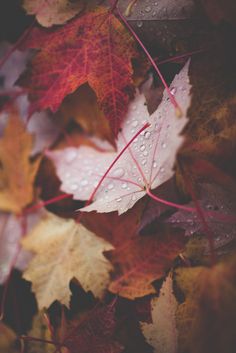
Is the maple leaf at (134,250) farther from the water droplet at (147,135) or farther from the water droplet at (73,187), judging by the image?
the water droplet at (147,135)

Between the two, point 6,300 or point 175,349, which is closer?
point 175,349

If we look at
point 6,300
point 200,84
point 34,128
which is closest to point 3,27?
point 34,128

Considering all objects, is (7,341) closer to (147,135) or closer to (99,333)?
(99,333)

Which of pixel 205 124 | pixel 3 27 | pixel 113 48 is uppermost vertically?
pixel 3 27

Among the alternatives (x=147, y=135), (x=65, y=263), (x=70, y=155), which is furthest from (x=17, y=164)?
(x=147, y=135)

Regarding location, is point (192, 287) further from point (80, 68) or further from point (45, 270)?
point (80, 68)

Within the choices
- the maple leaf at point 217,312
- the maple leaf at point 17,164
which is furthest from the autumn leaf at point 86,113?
the maple leaf at point 217,312

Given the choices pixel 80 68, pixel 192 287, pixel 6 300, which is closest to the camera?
pixel 192 287
